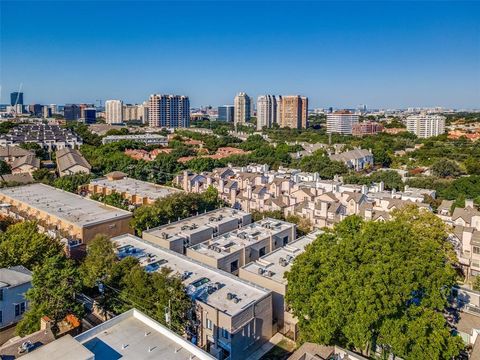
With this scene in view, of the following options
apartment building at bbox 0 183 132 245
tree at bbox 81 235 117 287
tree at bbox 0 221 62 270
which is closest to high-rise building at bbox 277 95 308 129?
apartment building at bbox 0 183 132 245

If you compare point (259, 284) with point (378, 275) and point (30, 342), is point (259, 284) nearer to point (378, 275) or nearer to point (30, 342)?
point (378, 275)

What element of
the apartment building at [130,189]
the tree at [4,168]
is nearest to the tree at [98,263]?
the apartment building at [130,189]

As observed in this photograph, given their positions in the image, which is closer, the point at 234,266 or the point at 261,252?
the point at 234,266

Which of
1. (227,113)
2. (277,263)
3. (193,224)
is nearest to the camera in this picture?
(277,263)

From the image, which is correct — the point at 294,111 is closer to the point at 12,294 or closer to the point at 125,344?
the point at 12,294

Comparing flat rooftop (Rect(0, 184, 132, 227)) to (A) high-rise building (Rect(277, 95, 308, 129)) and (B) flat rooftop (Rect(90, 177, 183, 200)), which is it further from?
(A) high-rise building (Rect(277, 95, 308, 129))

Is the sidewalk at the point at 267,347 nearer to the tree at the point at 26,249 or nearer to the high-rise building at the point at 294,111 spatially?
the tree at the point at 26,249

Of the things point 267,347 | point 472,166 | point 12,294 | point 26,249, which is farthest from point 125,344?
point 472,166
